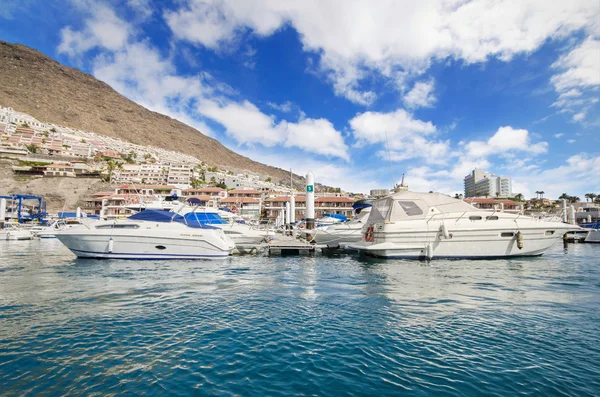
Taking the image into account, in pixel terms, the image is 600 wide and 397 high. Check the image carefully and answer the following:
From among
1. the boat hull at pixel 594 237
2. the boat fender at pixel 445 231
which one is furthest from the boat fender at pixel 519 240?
the boat hull at pixel 594 237

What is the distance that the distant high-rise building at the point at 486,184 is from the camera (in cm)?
17475

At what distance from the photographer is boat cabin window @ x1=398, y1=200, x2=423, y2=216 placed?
16.5m

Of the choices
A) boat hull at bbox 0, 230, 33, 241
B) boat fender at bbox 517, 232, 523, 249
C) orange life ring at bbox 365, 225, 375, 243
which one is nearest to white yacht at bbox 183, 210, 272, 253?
orange life ring at bbox 365, 225, 375, 243

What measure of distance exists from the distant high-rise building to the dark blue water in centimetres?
18865

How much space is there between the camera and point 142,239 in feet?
50.8

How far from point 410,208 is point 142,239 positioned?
48.2ft

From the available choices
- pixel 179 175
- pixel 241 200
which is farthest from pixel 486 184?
pixel 179 175

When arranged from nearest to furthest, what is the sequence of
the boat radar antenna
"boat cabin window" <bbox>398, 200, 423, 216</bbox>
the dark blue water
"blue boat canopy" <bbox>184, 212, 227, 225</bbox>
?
the dark blue water
"boat cabin window" <bbox>398, 200, 423, 216</bbox>
the boat radar antenna
"blue boat canopy" <bbox>184, 212, 227, 225</bbox>

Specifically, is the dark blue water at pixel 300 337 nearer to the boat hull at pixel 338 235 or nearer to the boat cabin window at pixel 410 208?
the boat cabin window at pixel 410 208

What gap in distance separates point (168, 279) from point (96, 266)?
17.6ft

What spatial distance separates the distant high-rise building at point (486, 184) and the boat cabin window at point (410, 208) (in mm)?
179503

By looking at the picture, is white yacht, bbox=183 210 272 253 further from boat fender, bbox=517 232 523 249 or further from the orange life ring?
boat fender, bbox=517 232 523 249

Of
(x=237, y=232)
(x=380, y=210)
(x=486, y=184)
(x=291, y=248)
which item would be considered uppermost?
(x=486, y=184)

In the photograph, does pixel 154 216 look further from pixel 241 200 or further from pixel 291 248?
pixel 241 200
